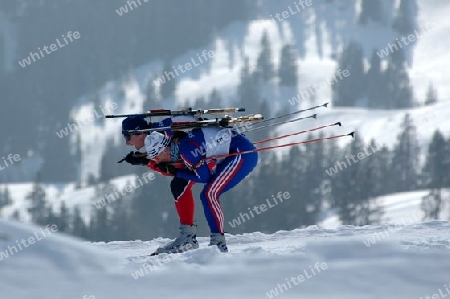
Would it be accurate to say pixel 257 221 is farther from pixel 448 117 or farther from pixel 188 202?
pixel 188 202

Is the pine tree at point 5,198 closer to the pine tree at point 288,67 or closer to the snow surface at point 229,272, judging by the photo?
the pine tree at point 288,67

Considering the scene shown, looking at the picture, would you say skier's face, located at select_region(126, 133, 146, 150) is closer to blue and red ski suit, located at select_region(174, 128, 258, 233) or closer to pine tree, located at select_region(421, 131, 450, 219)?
blue and red ski suit, located at select_region(174, 128, 258, 233)

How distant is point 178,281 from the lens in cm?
747

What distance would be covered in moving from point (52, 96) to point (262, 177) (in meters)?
111

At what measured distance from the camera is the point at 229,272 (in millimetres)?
7715

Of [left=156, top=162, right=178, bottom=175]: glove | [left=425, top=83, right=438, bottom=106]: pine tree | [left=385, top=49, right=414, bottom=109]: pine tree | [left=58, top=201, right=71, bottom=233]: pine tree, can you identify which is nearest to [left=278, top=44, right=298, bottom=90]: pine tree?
[left=385, top=49, right=414, bottom=109]: pine tree

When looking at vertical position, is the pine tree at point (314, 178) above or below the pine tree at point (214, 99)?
below

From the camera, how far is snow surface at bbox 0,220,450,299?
282 inches

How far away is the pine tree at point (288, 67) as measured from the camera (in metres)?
162

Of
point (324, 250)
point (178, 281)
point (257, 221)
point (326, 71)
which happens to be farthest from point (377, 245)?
point (326, 71)

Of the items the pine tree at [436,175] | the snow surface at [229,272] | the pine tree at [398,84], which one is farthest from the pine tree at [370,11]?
the snow surface at [229,272]

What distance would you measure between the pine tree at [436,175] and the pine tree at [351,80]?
180ft

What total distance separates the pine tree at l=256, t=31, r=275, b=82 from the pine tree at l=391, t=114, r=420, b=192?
5102 centimetres

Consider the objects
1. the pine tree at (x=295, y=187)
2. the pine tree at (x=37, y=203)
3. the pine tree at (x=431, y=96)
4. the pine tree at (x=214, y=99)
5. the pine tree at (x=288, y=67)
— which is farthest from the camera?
the pine tree at (x=288, y=67)
